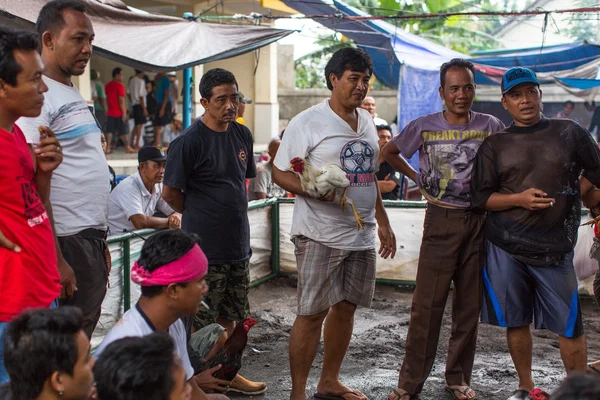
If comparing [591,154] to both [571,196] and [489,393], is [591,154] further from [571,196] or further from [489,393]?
[489,393]

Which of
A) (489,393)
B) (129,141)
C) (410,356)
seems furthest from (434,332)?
(129,141)

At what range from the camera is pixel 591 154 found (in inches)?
177

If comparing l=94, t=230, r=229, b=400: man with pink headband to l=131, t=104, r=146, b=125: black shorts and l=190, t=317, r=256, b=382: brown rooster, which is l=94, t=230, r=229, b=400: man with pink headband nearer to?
l=190, t=317, r=256, b=382: brown rooster

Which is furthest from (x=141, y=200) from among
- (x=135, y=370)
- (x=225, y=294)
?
(x=135, y=370)

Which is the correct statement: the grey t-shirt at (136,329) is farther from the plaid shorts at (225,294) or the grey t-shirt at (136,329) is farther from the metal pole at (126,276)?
the metal pole at (126,276)

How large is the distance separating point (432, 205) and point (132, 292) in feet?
8.85

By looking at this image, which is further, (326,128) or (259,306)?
(259,306)

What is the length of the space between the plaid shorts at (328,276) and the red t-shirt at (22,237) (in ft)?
5.99

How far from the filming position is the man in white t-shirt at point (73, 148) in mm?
3625

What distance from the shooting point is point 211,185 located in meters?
4.88

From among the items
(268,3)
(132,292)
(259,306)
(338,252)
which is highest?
(268,3)

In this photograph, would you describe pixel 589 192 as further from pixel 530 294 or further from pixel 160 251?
pixel 160 251

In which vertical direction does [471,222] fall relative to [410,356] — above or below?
above

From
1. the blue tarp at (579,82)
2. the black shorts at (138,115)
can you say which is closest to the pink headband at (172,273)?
the blue tarp at (579,82)
